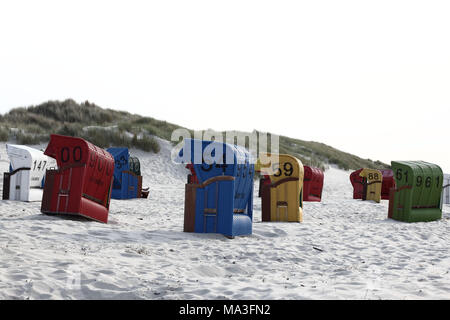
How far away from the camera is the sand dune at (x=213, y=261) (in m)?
4.76

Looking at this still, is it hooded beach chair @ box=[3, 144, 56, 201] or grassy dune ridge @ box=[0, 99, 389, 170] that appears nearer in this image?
hooded beach chair @ box=[3, 144, 56, 201]

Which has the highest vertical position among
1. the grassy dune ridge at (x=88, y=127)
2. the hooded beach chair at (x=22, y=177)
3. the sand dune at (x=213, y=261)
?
the grassy dune ridge at (x=88, y=127)

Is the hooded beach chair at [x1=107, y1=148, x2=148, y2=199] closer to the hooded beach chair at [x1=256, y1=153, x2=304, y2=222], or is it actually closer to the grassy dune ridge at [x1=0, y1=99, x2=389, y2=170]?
the hooded beach chair at [x1=256, y1=153, x2=304, y2=222]

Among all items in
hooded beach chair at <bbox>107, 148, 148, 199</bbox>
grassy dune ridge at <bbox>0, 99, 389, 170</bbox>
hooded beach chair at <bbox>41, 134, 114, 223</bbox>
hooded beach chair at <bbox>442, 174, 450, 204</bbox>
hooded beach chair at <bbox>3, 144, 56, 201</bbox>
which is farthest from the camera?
grassy dune ridge at <bbox>0, 99, 389, 170</bbox>

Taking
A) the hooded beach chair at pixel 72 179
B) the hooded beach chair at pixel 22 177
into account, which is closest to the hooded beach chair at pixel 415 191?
the hooded beach chair at pixel 72 179

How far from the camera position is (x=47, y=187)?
381 inches

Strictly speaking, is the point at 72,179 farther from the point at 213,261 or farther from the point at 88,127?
the point at 88,127

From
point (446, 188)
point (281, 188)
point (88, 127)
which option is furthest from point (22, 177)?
point (88, 127)

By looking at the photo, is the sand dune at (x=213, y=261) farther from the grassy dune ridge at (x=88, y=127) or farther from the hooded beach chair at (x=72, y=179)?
the grassy dune ridge at (x=88, y=127)

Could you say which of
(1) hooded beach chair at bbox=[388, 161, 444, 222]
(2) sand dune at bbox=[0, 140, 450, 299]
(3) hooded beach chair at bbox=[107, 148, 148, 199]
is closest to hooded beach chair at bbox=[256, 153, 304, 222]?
(2) sand dune at bbox=[0, 140, 450, 299]

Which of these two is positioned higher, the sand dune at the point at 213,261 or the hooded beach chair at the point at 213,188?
the hooded beach chair at the point at 213,188

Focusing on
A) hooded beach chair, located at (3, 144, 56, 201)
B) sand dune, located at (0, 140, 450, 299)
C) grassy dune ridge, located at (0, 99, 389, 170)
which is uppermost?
grassy dune ridge, located at (0, 99, 389, 170)

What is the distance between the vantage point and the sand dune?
4.76m

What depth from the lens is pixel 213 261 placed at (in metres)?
6.62
